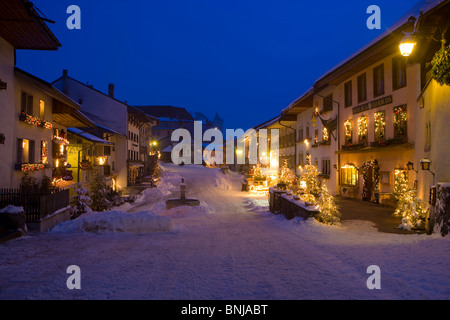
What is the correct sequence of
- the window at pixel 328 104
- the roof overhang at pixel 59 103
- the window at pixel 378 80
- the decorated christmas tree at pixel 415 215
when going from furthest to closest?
1. the window at pixel 328 104
2. the window at pixel 378 80
3. the roof overhang at pixel 59 103
4. the decorated christmas tree at pixel 415 215

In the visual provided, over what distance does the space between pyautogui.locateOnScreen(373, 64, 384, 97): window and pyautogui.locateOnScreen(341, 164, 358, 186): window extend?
193 inches

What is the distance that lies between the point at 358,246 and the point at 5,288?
696 centimetres

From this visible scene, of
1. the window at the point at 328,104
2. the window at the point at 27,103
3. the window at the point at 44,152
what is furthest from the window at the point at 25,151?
the window at the point at 328,104

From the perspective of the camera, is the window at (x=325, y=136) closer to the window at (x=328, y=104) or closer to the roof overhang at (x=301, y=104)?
the window at (x=328, y=104)

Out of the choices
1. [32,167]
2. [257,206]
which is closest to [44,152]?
Result: [32,167]

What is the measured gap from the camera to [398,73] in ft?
58.5

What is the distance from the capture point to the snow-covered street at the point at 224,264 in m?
4.81

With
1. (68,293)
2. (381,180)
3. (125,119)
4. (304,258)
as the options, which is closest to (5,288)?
(68,293)

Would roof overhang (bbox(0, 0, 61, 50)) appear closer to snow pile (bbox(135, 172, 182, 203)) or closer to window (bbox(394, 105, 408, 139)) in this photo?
window (bbox(394, 105, 408, 139))

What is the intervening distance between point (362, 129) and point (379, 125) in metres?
1.67

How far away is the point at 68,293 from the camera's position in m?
4.75

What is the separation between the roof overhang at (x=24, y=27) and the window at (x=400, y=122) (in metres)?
16.3

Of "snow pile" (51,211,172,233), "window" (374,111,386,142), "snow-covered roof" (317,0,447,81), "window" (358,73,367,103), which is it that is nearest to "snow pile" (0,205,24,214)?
"snow pile" (51,211,172,233)

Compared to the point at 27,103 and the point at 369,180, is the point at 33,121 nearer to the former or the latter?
the point at 27,103
